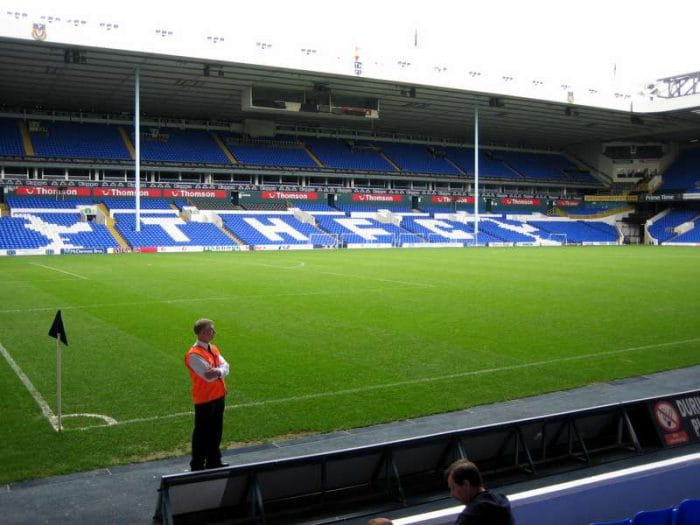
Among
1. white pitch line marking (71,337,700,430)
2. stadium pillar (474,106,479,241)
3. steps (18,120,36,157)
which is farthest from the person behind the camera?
stadium pillar (474,106,479,241)

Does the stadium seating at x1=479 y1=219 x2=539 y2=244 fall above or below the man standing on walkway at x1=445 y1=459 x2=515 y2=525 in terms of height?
above

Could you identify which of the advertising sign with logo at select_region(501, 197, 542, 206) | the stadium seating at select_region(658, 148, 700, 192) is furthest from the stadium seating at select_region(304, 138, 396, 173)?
the stadium seating at select_region(658, 148, 700, 192)

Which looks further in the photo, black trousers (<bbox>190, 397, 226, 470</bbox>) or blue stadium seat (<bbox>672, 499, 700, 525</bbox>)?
black trousers (<bbox>190, 397, 226, 470</bbox>)

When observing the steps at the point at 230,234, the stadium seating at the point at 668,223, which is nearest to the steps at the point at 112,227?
the steps at the point at 230,234

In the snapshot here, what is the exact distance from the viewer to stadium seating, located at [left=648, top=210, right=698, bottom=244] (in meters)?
66.2

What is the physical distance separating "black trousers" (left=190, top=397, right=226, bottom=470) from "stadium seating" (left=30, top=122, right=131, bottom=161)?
51.4 m

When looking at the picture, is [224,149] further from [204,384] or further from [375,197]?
[204,384]

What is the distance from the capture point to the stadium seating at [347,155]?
64.3m

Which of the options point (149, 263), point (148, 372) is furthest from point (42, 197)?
point (148, 372)

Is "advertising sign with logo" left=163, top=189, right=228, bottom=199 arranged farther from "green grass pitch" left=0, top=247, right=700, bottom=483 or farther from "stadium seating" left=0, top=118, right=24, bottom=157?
"green grass pitch" left=0, top=247, right=700, bottom=483

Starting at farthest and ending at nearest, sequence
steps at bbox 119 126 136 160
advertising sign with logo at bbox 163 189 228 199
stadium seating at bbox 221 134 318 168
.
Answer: stadium seating at bbox 221 134 318 168, advertising sign with logo at bbox 163 189 228 199, steps at bbox 119 126 136 160

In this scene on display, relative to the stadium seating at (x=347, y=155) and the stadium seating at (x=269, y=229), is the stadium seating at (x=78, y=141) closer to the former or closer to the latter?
the stadium seating at (x=269, y=229)

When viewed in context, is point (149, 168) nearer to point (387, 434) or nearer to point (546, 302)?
point (546, 302)

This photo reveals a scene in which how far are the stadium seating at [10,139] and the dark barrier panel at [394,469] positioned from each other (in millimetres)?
52144
